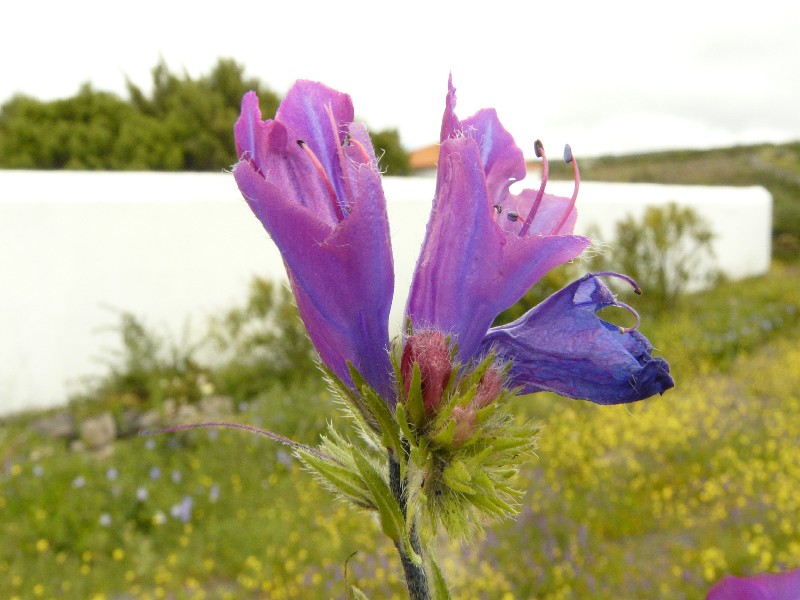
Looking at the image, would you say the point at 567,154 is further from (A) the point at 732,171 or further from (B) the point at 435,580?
(A) the point at 732,171

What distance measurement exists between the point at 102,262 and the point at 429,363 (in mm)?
7585

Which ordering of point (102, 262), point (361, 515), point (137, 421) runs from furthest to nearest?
point (102, 262)
point (137, 421)
point (361, 515)

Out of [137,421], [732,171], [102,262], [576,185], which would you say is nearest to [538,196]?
[576,185]

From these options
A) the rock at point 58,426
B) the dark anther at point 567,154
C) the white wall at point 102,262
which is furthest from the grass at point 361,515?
the dark anther at point 567,154

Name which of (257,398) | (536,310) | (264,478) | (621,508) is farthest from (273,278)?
(536,310)

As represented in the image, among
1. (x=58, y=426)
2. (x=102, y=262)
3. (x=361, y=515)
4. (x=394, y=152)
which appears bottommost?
(x=58, y=426)

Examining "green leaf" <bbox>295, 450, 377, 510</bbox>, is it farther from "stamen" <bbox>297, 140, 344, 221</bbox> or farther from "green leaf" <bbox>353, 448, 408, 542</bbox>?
"stamen" <bbox>297, 140, 344, 221</bbox>

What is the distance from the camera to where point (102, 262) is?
24.8 ft

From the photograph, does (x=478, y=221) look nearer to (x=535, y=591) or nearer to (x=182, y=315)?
(x=535, y=591)

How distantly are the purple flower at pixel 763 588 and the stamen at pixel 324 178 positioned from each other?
0.52 meters

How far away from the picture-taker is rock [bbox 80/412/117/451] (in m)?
6.12

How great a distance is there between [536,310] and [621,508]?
14.1 ft

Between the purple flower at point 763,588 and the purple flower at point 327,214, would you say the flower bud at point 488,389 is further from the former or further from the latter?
the purple flower at point 763,588

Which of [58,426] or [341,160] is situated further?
[58,426]
